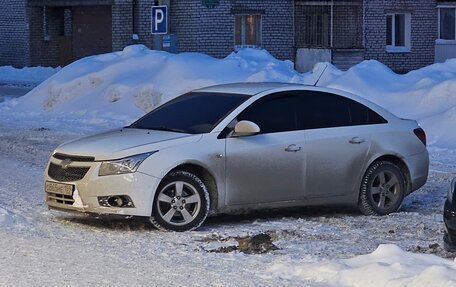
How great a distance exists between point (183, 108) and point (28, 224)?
206 centimetres

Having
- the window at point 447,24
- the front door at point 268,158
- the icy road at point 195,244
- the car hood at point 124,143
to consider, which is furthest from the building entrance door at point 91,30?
the car hood at point 124,143

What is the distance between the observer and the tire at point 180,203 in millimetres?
10203

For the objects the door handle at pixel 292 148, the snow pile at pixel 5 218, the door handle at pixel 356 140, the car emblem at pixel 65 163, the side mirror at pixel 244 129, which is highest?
the side mirror at pixel 244 129

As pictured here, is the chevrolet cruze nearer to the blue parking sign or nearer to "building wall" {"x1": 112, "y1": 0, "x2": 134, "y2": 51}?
the blue parking sign

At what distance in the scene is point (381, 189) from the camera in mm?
11594

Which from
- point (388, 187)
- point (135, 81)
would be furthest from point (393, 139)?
point (135, 81)

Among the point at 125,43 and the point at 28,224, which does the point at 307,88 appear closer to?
the point at 28,224

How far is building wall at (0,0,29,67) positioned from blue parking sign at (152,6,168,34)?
18.9 meters

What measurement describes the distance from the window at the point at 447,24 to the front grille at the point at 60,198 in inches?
1107

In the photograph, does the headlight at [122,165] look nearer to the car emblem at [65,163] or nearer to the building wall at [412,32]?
the car emblem at [65,163]

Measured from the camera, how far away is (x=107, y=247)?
372 inches

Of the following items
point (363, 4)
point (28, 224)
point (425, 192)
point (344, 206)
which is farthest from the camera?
point (363, 4)

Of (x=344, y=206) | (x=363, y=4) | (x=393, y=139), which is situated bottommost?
(x=344, y=206)

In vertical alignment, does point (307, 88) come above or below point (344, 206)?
above
